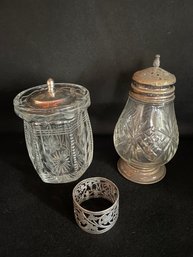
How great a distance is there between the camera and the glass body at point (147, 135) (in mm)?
653

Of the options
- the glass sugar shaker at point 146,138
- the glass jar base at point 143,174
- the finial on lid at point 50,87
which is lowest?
the glass jar base at point 143,174

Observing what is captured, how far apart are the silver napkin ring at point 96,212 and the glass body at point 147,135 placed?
0.35 feet

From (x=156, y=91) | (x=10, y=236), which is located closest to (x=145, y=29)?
(x=156, y=91)

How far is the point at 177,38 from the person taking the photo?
0.72 m

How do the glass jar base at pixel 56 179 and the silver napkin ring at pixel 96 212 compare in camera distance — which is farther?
the glass jar base at pixel 56 179

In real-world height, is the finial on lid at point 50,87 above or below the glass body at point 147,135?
above

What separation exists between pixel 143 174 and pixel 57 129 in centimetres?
25

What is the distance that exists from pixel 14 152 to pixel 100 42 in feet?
1.37

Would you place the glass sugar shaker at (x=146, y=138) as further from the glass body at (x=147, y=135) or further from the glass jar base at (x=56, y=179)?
the glass jar base at (x=56, y=179)

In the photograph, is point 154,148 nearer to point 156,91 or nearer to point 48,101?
point 156,91

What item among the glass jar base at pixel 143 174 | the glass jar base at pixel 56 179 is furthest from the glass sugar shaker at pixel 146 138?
the glass jar base at pixel 56 179

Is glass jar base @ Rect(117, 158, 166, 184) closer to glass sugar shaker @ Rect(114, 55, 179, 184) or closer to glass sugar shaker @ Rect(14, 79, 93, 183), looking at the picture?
glass sugar shaker @ Rect(114, 55, 179, 184)

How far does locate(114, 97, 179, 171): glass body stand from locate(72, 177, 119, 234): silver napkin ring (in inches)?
4.2

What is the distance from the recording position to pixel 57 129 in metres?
0.63
